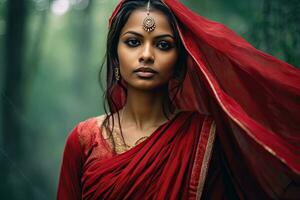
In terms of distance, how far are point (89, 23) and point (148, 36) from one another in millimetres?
3300

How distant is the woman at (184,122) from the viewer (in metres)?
1.98

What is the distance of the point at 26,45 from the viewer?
4.12 metres

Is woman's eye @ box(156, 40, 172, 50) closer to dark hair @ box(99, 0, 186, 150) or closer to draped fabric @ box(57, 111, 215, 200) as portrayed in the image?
dark hair @ box(99, 0, 186, 150)

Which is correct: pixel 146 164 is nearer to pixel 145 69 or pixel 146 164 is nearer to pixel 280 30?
pixel 145 69

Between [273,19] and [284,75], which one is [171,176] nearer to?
[284,75]

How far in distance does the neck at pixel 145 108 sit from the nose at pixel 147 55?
9.0 inches

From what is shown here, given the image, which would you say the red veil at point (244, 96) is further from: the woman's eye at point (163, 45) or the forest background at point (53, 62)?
the forest background at point (53, 62)

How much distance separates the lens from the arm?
88.8 inches

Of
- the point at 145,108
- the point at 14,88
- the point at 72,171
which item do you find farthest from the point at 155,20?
the point at 14,88

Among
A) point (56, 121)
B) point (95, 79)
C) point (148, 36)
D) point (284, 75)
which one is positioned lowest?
point (56, 121)

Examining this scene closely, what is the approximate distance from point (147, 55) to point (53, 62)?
3596mm

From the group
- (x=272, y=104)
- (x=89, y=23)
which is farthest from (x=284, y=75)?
(x=89, y=23)

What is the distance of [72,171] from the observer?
2270 mm

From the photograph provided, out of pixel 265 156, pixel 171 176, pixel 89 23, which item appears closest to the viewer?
pixel 265 156
